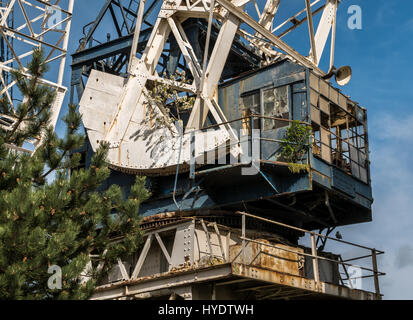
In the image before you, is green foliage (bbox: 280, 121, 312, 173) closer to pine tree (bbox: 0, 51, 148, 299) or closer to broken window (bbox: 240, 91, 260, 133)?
broken window (bbox: 240, 91, 260, 133)

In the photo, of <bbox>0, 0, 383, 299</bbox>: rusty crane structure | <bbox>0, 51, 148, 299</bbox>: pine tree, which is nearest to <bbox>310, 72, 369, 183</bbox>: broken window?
<bbox>0, 0, 383, 299</bbox>: rusty crane structure

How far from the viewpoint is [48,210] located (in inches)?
A: 600

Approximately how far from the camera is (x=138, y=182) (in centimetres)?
1705

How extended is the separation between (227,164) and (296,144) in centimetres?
221

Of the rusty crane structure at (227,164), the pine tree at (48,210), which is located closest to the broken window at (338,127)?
the rusty crane structure at (227,164)

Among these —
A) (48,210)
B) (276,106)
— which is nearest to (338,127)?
(276,106)

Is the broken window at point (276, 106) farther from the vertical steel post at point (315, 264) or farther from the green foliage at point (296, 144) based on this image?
the vertical steel post at point (315, 264)

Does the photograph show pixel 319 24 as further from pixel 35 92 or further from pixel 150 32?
pixel 35 92

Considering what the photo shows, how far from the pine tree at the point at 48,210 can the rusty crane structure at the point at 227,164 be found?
303 cm

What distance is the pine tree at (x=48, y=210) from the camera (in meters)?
14.3

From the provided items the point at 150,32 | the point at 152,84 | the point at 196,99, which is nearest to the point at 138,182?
the point at 196,99

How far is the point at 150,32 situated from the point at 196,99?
4933 mm

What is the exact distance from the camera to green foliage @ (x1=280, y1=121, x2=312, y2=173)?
20.5 m

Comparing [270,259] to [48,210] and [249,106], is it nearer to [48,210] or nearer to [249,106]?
[249,106]
